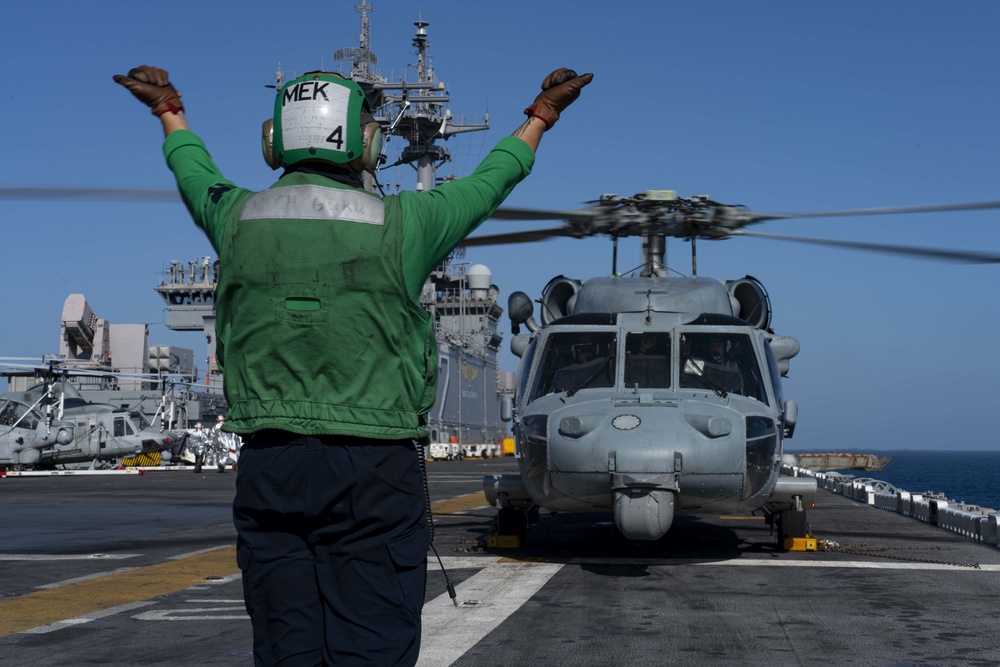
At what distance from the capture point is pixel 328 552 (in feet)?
8.53

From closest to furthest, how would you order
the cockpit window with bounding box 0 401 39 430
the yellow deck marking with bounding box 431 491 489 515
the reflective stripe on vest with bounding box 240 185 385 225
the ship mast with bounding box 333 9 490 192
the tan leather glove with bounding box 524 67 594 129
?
the reflective stripe on vest with bounding box 240 185 385 225 → the tan leather glove with bounding box 524 67 594 129 → the yellow deck marking with bounding box 431 491 489 515 → the cockpit window with bounding box 0 401 39 430 → the ship mast with bounding box 333 9 490 192

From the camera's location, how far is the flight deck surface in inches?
234

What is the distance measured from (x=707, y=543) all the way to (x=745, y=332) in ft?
9.04

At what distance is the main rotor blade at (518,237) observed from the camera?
10584 mm

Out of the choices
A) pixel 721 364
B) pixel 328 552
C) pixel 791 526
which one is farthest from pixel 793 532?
pixel 328 552

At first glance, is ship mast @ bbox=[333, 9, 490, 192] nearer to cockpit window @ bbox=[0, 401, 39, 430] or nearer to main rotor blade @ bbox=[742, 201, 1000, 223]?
cockpit window @ bbox=[0, 401, 39, 430]

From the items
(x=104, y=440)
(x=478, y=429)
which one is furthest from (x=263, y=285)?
(x=478, y=429)

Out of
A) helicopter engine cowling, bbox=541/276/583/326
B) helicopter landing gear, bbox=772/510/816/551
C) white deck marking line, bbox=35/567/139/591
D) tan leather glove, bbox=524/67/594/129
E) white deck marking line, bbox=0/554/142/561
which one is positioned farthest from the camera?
helicopter engine cowling, bbox=541/276/583/326

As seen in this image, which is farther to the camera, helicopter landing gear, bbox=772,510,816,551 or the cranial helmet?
helicopter landing gear, bbox=772,510,816,551

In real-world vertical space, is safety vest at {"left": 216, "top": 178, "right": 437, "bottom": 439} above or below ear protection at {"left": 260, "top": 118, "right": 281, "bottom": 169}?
below

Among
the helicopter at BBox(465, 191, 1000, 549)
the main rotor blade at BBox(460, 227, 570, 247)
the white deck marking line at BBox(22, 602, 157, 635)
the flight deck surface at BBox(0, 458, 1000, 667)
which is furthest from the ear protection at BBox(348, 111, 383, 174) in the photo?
the main rotor blade at BBox(460, 227, 570, 247)

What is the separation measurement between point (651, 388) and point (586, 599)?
2.95 metres

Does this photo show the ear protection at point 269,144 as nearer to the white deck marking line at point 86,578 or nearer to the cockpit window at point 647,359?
the white deck marking line at point 86,578

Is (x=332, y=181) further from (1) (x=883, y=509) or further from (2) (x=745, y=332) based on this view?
(1) (x=883, y=509)
